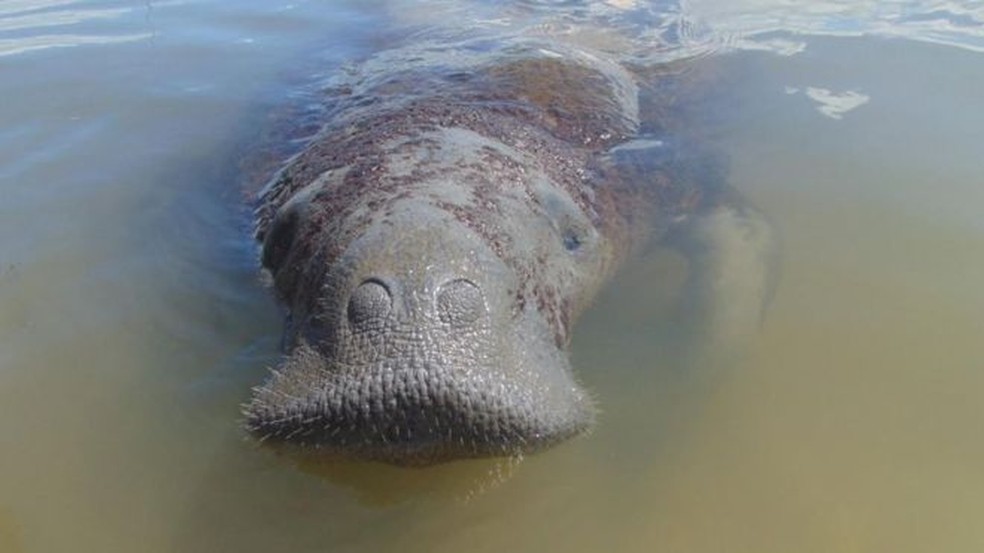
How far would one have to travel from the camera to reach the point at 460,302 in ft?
11.3

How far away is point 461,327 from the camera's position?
339 centimetres

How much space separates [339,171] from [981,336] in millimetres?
3269

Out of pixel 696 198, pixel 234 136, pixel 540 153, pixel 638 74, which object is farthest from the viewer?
pixel 638 74

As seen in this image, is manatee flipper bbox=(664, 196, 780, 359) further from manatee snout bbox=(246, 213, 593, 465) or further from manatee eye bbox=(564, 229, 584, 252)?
manatee snout bbox=(246, 213, 593, 465)

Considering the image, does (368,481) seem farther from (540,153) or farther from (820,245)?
(820,245)

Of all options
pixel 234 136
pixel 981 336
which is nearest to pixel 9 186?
pixel 234 136

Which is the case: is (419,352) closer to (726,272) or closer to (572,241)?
(572,241)

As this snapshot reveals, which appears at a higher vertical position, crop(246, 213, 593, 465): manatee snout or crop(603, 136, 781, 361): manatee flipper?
crop(246, 213, 593, 465): manatee snout

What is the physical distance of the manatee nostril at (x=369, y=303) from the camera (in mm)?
3404

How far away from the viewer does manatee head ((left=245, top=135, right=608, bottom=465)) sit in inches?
130

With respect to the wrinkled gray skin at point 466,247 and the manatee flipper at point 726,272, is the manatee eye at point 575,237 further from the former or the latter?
the manatee flipper at point 726,272

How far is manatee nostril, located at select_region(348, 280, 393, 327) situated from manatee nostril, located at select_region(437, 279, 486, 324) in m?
0.19

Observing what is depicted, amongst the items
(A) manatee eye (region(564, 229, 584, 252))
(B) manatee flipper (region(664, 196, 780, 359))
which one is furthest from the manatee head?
(B) manatee flipper (region(664, 196, 780, 359))

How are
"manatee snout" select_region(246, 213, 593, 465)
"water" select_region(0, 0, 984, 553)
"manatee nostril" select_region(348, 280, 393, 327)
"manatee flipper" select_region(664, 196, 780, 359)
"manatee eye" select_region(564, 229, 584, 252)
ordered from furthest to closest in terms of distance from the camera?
"manatee flipper" select_region(664, 196, 780, 359) < "manatee eye" select_region(564, 229, 584, 252) < "water" select_region(0, 0, 984, 553) < "manatee nostril" select_region(348, 280, 393, 327) < "manatee snout" select_region(246, 213, 593, 465)
